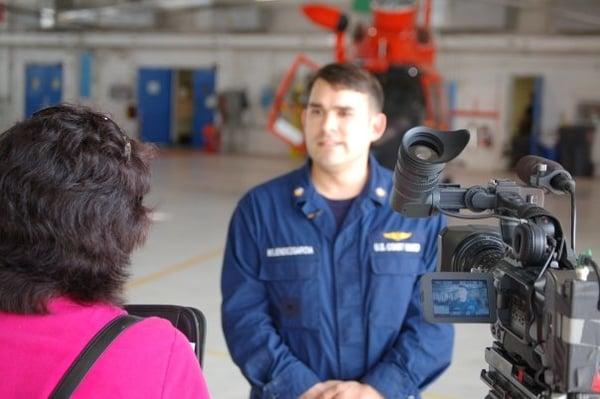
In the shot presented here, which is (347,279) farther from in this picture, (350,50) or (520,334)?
(350,50)

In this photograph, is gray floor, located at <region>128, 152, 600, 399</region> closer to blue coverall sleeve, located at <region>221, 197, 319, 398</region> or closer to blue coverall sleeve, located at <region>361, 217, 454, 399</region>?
blue coverall sleeve, located at <region>221, 197, 319, 398</region>

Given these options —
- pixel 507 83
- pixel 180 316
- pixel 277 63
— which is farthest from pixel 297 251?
pixel 277 63

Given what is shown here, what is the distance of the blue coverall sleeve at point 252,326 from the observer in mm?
2439

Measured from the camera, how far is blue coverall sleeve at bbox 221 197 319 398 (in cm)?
244

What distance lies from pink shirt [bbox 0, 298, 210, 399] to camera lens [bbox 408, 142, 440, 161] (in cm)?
60

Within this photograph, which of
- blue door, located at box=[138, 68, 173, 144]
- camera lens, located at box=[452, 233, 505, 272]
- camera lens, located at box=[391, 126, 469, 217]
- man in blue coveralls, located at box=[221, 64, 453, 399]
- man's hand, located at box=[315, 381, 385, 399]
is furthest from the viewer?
blue door, located at box=[138, 68, 173, 144]

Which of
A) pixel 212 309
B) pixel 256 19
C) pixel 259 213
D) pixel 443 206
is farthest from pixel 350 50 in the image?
pixel 256 19

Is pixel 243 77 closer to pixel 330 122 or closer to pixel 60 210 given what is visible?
pixel 330 122

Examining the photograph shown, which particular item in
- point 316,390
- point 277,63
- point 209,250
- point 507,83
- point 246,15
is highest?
point 246,15

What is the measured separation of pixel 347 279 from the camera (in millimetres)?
2496

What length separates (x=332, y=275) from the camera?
98.9 inches

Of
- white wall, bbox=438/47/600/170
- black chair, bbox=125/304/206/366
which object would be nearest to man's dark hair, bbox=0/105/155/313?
black chair, bbox=125/304/206/366

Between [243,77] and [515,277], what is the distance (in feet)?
69.0

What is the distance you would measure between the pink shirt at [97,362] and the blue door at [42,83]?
24.1 m
